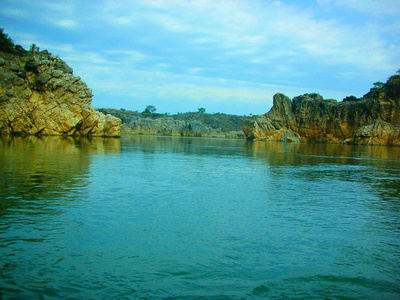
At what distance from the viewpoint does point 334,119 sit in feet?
323

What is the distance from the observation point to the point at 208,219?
9359 millimetres

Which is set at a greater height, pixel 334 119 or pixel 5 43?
pixel 5 43

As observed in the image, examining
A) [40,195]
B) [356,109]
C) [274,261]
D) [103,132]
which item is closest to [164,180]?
[40,195]

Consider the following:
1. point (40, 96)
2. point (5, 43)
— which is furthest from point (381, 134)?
point (5, 43)

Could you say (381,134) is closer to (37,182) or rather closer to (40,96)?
(40,96)

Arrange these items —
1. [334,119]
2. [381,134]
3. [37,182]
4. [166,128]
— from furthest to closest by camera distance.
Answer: [166,128]
[334,119]
[381,134]
[37,182]

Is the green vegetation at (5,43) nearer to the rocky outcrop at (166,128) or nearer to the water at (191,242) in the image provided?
the water at (191,242)

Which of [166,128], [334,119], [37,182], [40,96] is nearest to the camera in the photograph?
[37,182]

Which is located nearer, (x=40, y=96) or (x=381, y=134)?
(x=40, y=96)

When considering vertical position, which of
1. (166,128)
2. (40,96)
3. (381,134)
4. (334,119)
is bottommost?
(381,134)

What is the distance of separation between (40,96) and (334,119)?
7438 cm

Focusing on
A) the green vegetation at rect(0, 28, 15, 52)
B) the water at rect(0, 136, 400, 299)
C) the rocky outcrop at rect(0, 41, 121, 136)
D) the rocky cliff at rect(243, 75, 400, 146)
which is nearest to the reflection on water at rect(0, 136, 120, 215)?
the water at rect(0, 136, 400, 299)

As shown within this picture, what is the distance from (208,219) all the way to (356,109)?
9387cm

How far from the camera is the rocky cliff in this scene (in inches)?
3076
